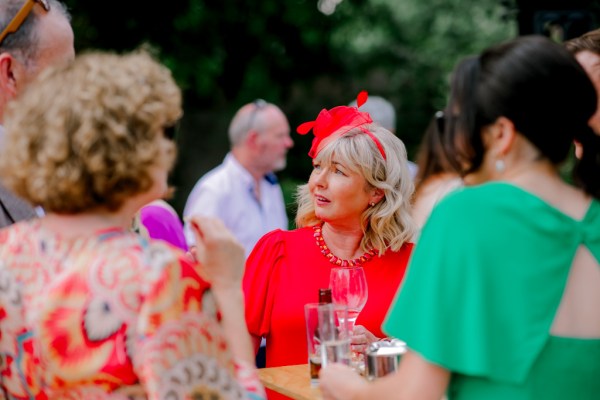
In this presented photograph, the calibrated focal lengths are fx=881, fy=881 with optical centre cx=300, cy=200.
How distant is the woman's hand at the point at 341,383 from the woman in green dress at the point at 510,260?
128 millimetres

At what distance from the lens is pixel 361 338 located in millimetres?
3184

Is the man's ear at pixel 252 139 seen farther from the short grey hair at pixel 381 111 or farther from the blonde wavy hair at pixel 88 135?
the blonde wavy hair at pixel 88 135

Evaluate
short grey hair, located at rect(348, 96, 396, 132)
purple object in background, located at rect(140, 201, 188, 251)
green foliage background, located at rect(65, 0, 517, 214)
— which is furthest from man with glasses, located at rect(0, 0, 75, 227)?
green foliage background, located at rect(65, 0, 517, 214)

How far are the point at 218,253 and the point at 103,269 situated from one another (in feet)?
0.93

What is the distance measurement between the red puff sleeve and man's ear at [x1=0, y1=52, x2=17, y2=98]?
1.34 metres

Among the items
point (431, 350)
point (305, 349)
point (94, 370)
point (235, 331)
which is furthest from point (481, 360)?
point (305, 349)

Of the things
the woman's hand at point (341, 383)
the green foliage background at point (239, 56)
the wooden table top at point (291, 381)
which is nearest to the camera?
the woman's hand at point (341, 383)

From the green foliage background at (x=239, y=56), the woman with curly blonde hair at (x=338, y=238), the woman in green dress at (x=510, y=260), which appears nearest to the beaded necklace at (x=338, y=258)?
the woman with curly blonde hair at (x=338, y=238)

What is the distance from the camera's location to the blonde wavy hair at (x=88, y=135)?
68.6 inches

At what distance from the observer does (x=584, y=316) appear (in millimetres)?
1960

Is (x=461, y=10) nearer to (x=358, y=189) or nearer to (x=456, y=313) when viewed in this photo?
(x=358, y=189)

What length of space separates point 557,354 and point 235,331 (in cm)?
71

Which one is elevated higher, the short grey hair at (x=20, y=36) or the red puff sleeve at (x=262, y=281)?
the short grey hair at (x=20, y=36)

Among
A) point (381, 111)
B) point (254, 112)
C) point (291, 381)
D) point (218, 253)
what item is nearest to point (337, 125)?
point (291, 381)
